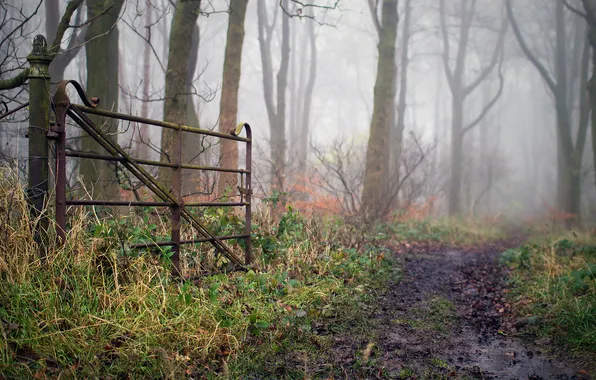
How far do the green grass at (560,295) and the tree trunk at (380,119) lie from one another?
4640mm

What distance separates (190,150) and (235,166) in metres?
1.93

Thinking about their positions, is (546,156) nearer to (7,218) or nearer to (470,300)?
(470,300)

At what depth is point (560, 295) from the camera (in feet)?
18.5

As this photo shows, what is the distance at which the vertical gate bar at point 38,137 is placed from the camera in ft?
12.5

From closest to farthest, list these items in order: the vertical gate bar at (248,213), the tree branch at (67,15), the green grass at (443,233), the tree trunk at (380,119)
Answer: the tree branch at (67,15), the vertical gate bar at (248,213), the green grass at (443,233), the tree trunk at (380,119)

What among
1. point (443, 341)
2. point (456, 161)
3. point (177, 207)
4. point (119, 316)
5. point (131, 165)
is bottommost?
point (443, 341)

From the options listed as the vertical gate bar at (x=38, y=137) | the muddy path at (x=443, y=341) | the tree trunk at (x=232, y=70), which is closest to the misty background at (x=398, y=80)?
the tree trunk at (x=232, y=70)

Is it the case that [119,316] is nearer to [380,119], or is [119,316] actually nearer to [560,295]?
[560,295]

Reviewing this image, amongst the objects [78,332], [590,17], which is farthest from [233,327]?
[590,17]

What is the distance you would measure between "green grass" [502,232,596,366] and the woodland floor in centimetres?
21

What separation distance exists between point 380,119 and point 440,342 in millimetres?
9290

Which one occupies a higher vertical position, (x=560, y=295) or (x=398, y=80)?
(x=398, y=80)

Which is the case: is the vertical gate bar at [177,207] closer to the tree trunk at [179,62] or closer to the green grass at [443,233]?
the tree trunk at [179,62]

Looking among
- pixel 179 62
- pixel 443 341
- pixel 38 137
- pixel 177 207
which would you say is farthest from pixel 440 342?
pixel 179 62
